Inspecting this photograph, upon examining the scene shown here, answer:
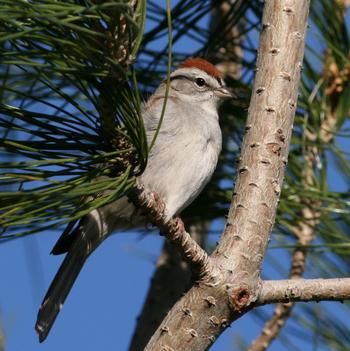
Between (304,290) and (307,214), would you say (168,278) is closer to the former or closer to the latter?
(307,214)

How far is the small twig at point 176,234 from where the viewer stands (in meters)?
2.19

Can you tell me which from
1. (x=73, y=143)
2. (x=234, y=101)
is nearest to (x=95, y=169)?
(x=73, y=143)

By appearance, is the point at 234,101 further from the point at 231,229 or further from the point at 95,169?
the point at 95,169

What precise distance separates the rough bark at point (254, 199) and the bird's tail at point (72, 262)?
110 cm

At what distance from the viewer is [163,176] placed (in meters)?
3.43

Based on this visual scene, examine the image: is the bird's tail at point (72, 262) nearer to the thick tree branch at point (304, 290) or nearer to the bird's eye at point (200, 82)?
the bird's eye at point (200, 82)

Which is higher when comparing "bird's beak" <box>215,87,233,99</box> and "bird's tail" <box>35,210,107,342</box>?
"bird's beak" <box>215,87,233,99</box>

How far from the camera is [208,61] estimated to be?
3984mm

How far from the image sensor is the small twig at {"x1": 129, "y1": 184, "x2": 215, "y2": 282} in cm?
219

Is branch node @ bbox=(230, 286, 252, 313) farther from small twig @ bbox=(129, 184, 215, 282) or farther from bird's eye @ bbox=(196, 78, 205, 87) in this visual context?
bird's eye @ bbox=(196, 78, 205, 87)

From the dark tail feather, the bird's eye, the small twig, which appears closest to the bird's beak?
the bird's eye

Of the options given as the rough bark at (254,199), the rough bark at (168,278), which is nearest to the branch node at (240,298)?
the rough bark at (254,199)

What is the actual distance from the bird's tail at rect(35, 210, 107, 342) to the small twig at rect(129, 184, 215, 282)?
1080 millimetres

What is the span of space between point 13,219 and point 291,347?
168 cm
